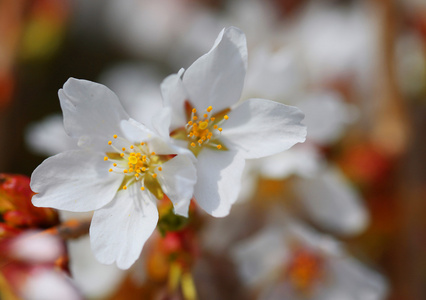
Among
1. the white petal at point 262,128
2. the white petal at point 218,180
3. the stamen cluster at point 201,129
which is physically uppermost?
the white petal at point 262,128

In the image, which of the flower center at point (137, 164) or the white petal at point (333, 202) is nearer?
the flower center at point (137, 164)

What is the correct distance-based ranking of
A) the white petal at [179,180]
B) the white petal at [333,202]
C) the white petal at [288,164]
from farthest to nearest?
the white petal at [333,202], the white petal at [288,164], the white petal at [179,180]

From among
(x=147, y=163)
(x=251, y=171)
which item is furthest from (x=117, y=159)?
(x=251, y=171)

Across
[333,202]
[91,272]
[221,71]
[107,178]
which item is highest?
[221,71]

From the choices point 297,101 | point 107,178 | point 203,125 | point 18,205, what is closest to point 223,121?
point 203,125

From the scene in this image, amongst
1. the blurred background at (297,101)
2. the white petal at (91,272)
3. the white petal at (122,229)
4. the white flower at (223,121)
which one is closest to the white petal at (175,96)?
the white flower at (223,121)

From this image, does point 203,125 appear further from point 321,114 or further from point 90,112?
point 321,114

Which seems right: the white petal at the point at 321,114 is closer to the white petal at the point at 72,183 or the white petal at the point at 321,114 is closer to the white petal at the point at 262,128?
the white petal at the point at 262,128

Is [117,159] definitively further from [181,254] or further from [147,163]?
[181,254]
